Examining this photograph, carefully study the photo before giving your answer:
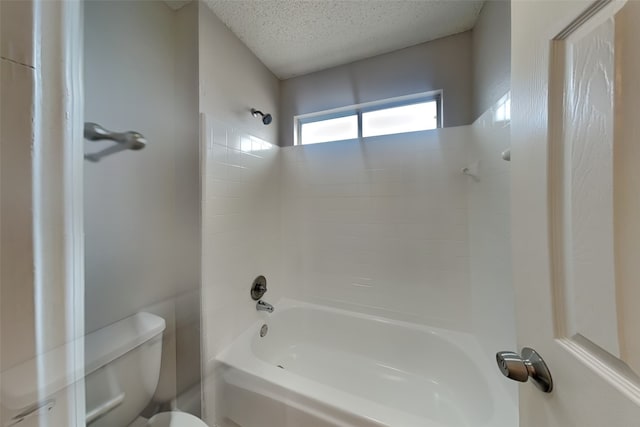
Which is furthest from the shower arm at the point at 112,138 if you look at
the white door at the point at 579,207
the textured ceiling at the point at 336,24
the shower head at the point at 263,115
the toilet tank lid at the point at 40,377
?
the textured ceiling at the point at 336,24

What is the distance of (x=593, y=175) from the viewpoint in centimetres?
33

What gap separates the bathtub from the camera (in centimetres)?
97

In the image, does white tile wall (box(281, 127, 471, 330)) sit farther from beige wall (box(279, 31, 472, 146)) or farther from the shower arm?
the shower arm

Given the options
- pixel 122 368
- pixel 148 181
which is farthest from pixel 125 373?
pixel 148 181

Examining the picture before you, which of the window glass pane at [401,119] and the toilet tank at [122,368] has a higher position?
the window glass pane at [401,119]

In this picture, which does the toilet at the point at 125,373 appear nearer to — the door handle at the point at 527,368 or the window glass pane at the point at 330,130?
the door handle at the point at 527,368

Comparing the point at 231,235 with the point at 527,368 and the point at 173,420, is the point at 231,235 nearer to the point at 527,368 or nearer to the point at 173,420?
the point at 173,420

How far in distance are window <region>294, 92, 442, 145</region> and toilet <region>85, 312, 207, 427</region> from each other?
167 centimetres

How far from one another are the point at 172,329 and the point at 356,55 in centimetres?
211

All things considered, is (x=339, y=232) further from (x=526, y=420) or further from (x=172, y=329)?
(x=526, y=420)

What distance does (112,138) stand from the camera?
0.53 metres

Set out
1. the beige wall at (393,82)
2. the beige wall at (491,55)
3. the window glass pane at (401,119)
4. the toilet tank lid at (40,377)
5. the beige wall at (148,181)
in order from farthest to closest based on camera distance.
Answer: the window glass pane at (401,119) → the beige wall at (393,82) → the beige wall at (491,55) → the beige wall at (148,181) → the toilet tank lid at (40,377)

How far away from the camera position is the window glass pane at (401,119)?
167 cm

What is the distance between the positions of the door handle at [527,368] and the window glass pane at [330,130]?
5.56 feet
